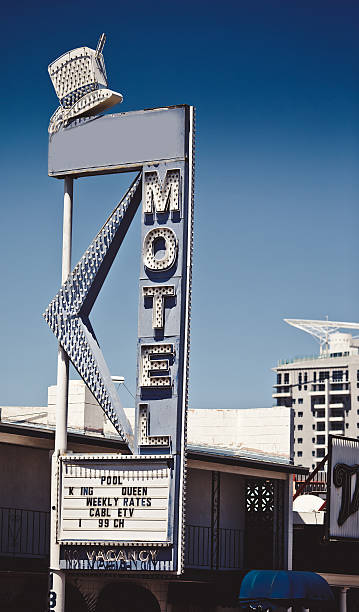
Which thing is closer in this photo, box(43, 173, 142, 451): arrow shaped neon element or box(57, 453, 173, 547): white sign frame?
box(57, 453, 173, 547): white sign frame

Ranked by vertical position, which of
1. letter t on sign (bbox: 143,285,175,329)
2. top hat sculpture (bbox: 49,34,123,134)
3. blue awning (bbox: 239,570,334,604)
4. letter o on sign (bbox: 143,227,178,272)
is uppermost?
top hat sculpture (bbox: 49,34,123,134)

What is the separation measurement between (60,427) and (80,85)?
741 centimetres

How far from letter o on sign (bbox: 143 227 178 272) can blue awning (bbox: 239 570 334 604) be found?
7742 mm

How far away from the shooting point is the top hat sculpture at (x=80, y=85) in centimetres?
2595

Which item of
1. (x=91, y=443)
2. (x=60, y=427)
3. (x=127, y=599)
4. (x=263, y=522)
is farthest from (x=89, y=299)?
(x=263, y=522)

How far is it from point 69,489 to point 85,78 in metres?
8.83

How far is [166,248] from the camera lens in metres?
24.6

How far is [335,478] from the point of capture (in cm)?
3155

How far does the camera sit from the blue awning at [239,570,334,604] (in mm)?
26812

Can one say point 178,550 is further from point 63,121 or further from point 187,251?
point 63,121

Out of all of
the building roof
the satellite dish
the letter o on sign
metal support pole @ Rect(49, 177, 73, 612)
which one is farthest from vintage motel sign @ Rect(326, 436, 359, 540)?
the letter o on sign

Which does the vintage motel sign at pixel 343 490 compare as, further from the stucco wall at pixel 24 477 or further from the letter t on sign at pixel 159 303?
the letter t on sign at pixel 159 303

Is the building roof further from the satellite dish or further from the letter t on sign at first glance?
the satellite dish

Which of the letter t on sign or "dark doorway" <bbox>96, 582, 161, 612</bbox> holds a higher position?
the letter t on sign
